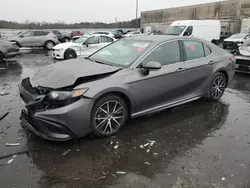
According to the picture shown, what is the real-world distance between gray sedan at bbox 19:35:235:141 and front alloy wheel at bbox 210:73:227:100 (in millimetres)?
44

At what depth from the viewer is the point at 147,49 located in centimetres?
405

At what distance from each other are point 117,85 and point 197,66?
2.01 m

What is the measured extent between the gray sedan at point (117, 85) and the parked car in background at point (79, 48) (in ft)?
25.8

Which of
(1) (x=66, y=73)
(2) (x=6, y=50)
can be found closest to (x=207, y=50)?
(1) (x=66, y=73)

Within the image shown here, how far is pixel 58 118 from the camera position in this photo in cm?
311

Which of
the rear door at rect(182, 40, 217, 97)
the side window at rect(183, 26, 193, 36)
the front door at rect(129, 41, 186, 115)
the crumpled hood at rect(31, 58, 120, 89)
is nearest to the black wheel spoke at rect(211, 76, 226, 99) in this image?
the rear door at rect(182, 40, 217, 97)

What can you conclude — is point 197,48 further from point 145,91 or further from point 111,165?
point 111,165

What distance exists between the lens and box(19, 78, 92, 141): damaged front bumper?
3.13 meters

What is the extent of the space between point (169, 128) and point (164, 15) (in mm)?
47565

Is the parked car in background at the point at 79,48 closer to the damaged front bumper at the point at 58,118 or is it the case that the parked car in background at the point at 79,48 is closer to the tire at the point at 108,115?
the tire at the point at 108,115

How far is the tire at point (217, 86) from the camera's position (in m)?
5.10

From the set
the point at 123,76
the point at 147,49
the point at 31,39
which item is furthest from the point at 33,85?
the point at 31,39

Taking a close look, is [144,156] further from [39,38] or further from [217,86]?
[39,38]

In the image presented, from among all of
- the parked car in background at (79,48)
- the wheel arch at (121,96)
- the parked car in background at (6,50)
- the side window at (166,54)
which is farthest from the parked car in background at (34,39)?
the wheel arch at (121,96)
